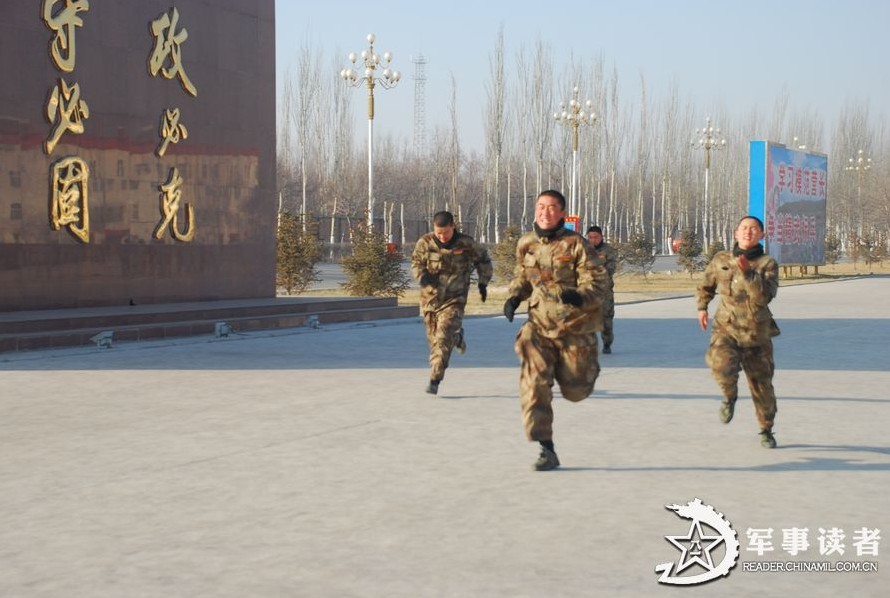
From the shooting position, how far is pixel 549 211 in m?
6.82

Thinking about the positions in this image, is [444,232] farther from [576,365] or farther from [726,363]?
[576,365]

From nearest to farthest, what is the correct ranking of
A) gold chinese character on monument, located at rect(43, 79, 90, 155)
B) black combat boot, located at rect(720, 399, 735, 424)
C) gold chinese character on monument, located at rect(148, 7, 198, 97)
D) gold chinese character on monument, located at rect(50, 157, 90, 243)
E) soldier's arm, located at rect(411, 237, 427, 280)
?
black combat boot, located at rect(720, 399, 735, 424), soldier's arm, located at rect(411, 237, 427, 280), gold chinese character on monument, located at rect(43, 79, 90, 155), gold chinese character on monument, located at rect(50, 157, 90, 243), gold chinese character on monument, located at rect(148, 7, 198, 97)

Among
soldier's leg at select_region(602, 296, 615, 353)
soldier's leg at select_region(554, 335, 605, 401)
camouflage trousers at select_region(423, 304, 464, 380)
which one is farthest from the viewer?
soldier's leg at select_region(602, 296, 615, 353)

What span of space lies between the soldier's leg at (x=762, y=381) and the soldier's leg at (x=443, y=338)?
3.14 meters

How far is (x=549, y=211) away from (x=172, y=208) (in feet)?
39.0

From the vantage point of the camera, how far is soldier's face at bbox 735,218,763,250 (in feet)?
25.2

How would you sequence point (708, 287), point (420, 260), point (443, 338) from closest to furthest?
1. point (708, 287)
2. point (443, 338)
3. point (420, 260)

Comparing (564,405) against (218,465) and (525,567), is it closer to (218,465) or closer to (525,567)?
(218,465)

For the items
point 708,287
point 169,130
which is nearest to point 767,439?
point 708,287

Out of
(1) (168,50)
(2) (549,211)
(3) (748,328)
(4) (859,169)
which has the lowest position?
(3) (748,328)

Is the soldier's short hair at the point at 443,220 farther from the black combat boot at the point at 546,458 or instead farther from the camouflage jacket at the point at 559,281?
the black combat boot at the point at 546,458

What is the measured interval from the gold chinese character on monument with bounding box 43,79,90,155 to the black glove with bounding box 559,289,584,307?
10703 mm

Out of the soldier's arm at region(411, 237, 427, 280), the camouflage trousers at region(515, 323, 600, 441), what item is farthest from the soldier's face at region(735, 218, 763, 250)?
the soldier's arm at region(411, 237, 427, 280)

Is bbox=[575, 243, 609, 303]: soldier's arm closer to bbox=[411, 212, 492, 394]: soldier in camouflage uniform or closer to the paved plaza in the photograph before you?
the paved plaza
